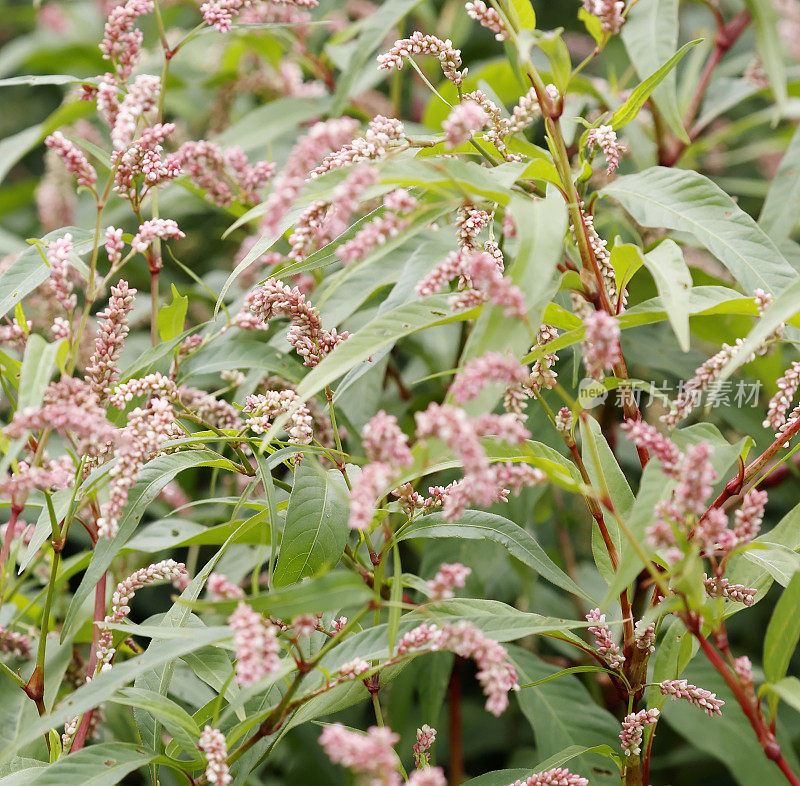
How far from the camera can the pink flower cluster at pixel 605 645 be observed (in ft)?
2.27

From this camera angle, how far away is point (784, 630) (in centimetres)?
60

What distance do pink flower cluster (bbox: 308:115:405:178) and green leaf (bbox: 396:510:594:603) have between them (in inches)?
11.7

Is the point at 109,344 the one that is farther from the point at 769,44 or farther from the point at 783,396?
the point at 769,44

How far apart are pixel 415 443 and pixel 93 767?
0.35 m

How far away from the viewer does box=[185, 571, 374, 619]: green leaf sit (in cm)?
50

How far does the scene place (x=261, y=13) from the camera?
1.38 metres

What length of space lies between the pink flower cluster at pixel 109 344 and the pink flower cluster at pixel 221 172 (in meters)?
0.27

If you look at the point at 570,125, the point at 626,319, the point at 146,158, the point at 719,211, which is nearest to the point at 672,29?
the point at 570,125

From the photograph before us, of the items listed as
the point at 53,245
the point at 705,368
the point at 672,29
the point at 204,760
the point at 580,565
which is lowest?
→ the point at 580,565

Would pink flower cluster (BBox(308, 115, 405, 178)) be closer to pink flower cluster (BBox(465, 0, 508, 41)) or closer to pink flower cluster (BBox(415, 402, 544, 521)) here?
pink flower cluster (BBox(465, 0, 508, 41))

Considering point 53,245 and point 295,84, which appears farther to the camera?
point 295,84

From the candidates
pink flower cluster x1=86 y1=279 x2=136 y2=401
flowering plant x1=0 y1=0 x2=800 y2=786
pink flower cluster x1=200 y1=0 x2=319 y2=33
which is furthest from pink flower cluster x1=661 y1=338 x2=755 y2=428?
pink flower cluster x1=200 y1=0 x2=319 y2=33

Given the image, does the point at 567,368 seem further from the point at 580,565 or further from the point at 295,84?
the point at 295,84

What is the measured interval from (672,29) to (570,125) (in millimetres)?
156
